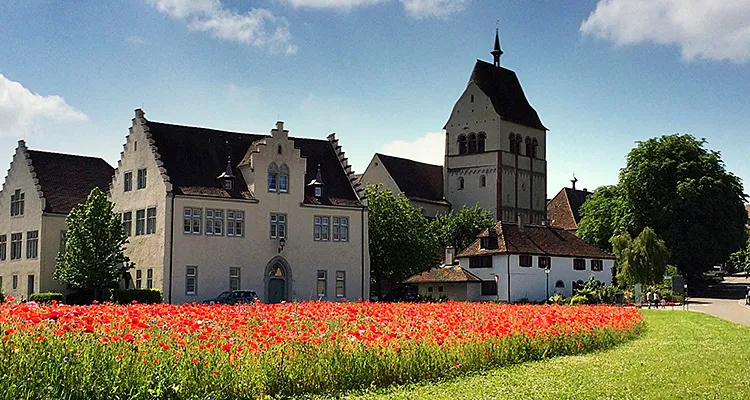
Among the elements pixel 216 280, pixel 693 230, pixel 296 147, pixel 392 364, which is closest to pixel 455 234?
pixel 693 230

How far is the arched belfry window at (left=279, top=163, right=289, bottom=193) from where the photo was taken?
197ft

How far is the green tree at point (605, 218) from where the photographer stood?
8612 centimetres

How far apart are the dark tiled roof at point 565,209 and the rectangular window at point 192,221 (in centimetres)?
6582

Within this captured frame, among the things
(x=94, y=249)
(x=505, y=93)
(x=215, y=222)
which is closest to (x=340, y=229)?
(x=215, y=222)

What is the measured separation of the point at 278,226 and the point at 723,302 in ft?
106

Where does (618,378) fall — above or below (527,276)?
below

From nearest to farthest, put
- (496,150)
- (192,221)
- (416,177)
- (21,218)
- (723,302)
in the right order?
(192,221)
(21,218)
(723,302)
(496,150)
(416,177)

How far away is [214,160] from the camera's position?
196ft

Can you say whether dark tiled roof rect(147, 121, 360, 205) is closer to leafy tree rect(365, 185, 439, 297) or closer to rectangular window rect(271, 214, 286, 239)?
rectangular window rect(271, 214, 286, 239)

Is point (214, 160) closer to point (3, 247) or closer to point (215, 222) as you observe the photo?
point (215, 222)

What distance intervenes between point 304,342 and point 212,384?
297 cm

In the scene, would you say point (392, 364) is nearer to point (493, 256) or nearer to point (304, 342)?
point (304, 342)

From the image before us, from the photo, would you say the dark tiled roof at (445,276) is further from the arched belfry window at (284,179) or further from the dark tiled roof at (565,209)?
the dark tiled roof at (565,209)

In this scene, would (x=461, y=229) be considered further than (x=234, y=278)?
Yes
